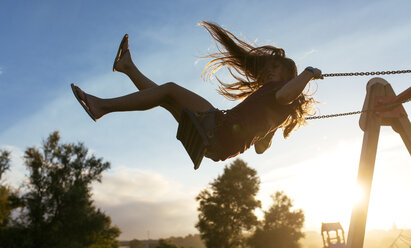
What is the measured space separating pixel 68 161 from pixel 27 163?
2.81 meters

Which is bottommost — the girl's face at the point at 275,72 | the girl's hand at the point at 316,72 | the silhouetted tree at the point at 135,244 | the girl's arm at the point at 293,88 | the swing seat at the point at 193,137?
the swing seat at the point at 193,137

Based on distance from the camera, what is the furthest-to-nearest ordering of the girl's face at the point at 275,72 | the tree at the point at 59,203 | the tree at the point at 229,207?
1. the tree at the point at 229,207
2. the tree at the point at 59,203
3. the girl's face at the point at 275,72

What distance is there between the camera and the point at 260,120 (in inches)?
117

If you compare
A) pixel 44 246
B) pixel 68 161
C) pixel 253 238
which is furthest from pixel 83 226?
pixel 253 238

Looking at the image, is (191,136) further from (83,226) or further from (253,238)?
(253,238)

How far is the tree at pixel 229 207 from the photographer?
103 ft

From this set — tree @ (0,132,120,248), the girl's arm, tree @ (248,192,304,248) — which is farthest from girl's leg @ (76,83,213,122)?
tree @ (248,192,304,248)

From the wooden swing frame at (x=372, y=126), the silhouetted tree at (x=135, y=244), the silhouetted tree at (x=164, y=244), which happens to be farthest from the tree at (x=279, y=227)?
the wooden swing frame at (x=372, y=126)

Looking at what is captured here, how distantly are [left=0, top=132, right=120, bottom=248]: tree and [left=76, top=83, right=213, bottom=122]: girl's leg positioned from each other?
22.3 metres

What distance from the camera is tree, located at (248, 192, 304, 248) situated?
37031 millimetres

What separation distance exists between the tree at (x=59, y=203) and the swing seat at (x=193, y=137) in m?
22.3

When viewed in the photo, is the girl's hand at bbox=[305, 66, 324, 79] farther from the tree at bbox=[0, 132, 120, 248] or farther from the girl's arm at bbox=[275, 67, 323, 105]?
the tree at bbox=[0, 132, 120, 248]

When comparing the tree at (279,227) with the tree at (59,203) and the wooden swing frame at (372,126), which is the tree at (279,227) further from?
the wooden swing frame at (372,126)

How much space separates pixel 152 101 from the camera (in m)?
2.95
